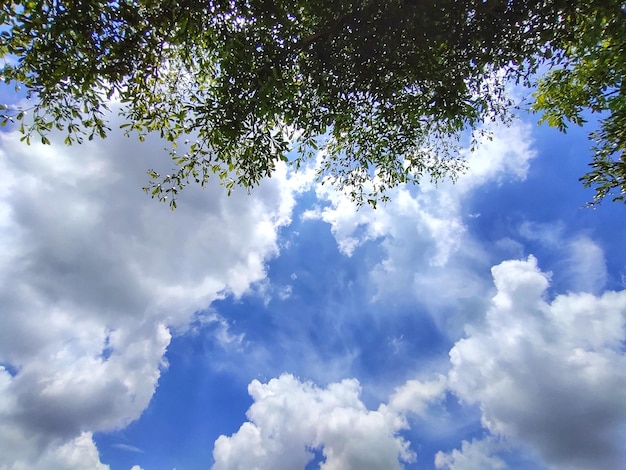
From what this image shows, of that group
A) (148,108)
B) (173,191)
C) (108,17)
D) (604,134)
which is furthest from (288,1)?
(604,134)

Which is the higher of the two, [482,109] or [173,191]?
[482,109]

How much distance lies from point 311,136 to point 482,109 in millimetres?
6055

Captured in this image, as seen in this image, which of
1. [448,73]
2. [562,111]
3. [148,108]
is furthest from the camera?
[562,111]

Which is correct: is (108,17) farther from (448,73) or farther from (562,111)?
(562,111)

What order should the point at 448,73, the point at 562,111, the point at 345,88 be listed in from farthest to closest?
the point at 562,111 < the point at 345,88 < the point at 448,73

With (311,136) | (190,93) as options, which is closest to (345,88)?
(311,136)

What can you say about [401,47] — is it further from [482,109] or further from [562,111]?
[562,111]

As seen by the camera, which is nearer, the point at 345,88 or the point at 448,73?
the point at 448,73

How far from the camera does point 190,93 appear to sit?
43.1ft

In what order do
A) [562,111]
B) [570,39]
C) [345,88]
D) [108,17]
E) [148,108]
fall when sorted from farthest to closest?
[562,111], [148,108], [345,88], [570,39], [108,17]

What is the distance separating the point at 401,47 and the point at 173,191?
874cm

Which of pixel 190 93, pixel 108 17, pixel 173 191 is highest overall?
pixel 190 93

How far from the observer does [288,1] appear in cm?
1007

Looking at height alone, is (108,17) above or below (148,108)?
below
